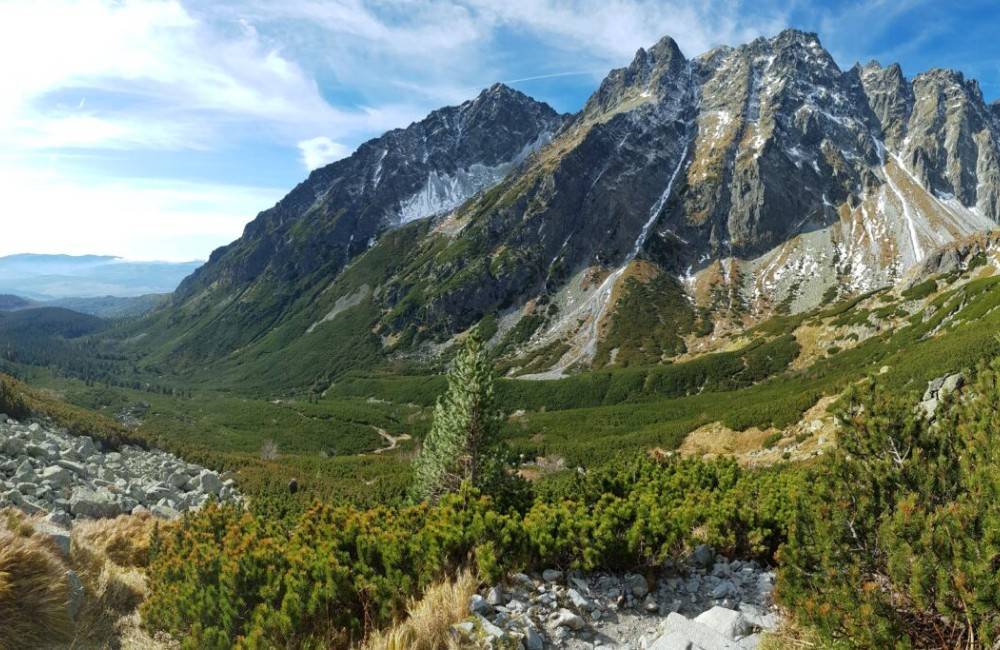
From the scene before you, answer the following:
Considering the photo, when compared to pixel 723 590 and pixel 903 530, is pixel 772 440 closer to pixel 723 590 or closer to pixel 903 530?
pixel 723 590

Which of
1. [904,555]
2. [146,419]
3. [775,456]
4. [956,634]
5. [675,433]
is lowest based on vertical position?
[146,419]

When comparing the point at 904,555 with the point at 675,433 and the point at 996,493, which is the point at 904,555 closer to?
the point at 996,493

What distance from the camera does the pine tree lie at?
61.4ft

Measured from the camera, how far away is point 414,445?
138375mm

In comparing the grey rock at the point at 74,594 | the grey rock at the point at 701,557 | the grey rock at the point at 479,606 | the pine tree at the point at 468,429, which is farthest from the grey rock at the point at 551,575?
the grey rock at the point at 74,594

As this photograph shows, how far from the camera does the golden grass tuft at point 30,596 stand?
9.18 meters

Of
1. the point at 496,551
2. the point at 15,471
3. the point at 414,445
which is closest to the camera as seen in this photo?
the point at 496,551

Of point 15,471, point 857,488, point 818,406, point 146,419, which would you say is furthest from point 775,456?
point 146,419

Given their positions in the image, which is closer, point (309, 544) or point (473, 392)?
point (309, 544)

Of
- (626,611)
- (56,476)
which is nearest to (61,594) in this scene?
(626,611)

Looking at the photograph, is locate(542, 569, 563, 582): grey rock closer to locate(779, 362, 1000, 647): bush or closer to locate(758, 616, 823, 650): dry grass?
locate(758, 616, 823, 650): dry grass

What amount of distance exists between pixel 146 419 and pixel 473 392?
179m

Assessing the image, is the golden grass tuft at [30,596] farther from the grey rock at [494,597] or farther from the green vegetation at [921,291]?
the green vegetation at [921,291]

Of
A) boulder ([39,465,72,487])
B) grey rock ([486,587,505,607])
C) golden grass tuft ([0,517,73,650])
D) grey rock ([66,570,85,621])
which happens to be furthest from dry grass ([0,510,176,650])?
boulder ([39,465,72,487])
